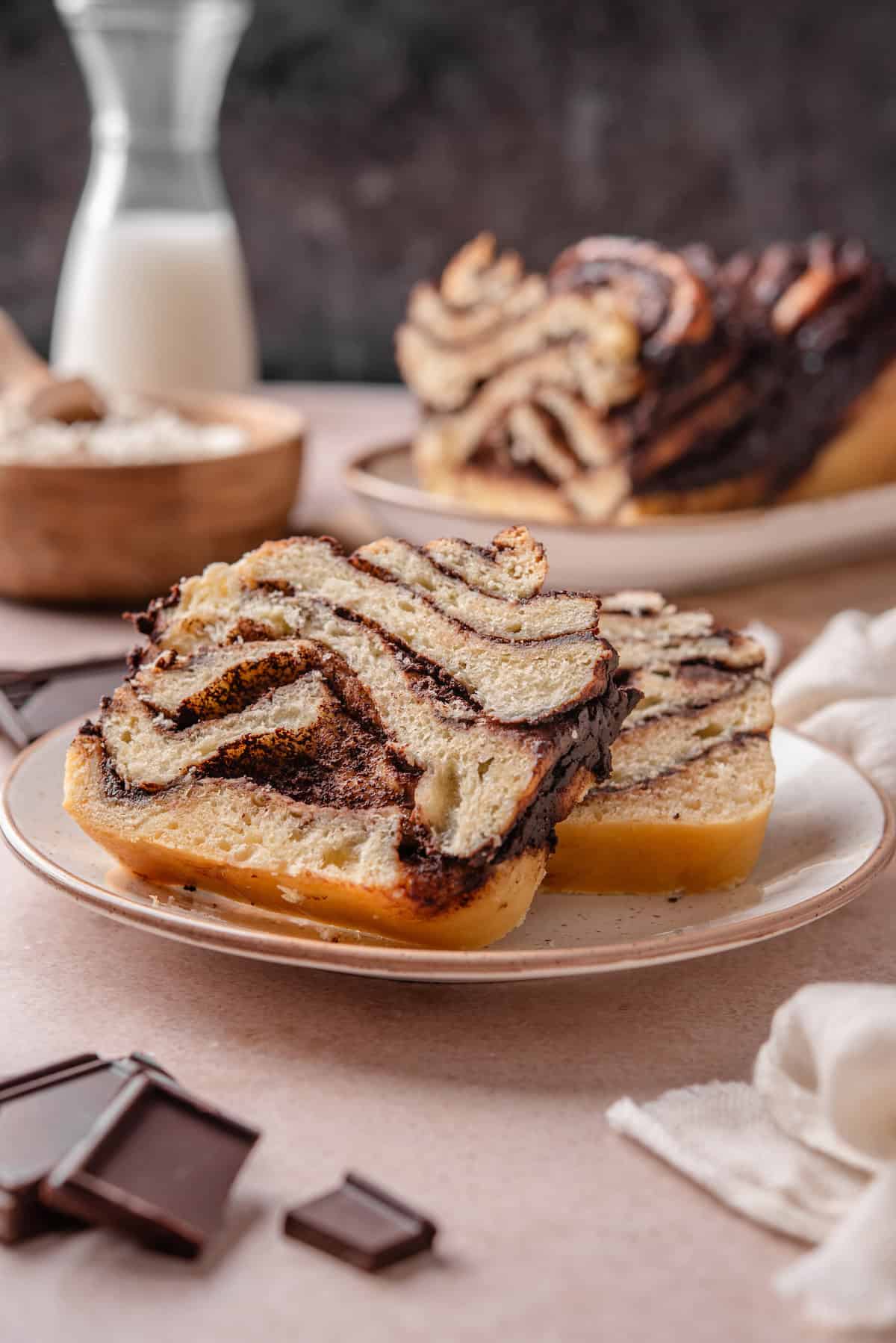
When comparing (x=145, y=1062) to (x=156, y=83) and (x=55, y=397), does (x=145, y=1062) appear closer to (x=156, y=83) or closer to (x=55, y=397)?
(x=55, y=397)

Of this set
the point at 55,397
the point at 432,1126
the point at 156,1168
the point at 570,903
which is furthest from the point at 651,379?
the point at 156,1168

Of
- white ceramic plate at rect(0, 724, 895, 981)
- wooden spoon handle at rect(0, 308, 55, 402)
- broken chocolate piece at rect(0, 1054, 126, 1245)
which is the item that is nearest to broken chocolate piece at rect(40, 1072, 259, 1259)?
broken chocolate piece at rect(0, 1054, 126, 1245)

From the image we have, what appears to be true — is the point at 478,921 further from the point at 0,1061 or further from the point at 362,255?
the point at 362,255

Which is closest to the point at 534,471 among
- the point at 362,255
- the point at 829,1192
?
the point at 829,1192

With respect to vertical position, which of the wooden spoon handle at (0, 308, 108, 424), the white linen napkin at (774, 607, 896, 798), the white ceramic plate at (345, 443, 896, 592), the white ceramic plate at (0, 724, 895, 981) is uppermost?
the white ceramic plate at (0, 724, 895, 981)

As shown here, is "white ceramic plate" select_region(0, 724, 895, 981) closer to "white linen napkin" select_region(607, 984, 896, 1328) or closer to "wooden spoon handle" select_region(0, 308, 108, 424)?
"white linen napkin" select_region(607, 984, 896, 1328)

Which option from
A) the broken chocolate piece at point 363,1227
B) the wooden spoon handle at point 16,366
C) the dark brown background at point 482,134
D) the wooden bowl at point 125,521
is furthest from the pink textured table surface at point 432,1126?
the dark brown background at point 482,134

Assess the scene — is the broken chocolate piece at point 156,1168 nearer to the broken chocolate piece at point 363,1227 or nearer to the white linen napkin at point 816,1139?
the broken chocolate piece at point 363,1227
